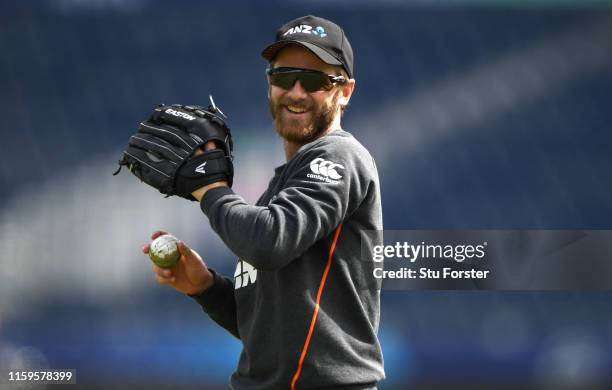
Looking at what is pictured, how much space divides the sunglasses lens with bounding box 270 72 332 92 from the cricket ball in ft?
1.52

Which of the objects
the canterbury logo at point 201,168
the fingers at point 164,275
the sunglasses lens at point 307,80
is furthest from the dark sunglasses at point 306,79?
the fingers at point 164,275

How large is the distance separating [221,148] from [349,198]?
30cm

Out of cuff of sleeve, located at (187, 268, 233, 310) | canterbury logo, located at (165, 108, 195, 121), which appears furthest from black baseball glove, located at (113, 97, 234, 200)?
cuff of sleeve, located at (187, 268, 233, 310)

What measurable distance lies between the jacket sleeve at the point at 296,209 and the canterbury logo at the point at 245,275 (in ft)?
0.50

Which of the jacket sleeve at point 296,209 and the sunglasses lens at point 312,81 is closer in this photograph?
the jacket sleeve at point 296,209

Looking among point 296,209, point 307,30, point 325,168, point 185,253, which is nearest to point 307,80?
point 307,30

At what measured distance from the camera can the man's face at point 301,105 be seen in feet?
5.42

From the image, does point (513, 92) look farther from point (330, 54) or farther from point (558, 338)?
point (330, 54)

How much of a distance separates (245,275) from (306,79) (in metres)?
0.46

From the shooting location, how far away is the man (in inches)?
56.2

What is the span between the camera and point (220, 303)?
1.85 meters

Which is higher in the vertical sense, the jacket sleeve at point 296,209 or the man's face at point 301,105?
the man's face at point 301,105

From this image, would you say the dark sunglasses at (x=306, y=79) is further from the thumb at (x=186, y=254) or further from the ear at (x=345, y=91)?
the thumb at (x=186, y=254)

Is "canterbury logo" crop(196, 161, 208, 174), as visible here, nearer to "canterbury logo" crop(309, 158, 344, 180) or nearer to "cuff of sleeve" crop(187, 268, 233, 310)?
"canterbury logo" crop(309, 158, 344, 180)
